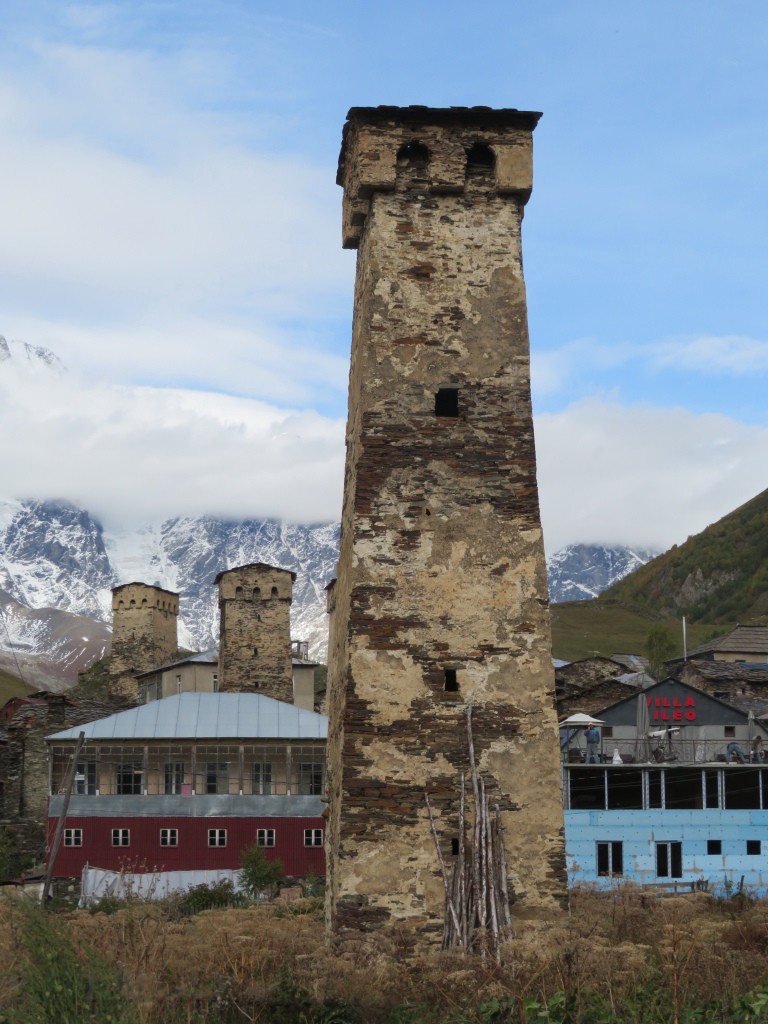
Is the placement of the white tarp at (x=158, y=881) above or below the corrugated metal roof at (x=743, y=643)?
below

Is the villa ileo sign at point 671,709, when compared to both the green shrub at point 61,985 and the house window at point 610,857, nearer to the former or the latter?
the house window at point 610,857

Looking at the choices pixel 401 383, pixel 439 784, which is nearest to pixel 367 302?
pixel 401 383

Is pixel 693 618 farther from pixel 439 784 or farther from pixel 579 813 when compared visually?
pixel 439 784

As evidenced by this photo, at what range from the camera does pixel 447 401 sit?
47.6ft

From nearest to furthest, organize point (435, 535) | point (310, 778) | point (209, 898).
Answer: point (435, 535), point (209, 898), point (310, 778)

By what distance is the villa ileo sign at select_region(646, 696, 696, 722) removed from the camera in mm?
36438

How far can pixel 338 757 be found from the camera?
550 inches

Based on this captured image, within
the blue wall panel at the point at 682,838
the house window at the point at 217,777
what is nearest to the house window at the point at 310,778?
the house window at the point at 217,777

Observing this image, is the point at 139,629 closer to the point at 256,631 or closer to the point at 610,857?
the point at 256,631

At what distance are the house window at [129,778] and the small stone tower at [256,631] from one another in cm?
1169

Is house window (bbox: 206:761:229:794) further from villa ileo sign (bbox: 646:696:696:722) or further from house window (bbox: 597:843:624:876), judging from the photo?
villa ileo sign (bbox: 646:696:696:722)

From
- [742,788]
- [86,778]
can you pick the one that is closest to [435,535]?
[742,788]

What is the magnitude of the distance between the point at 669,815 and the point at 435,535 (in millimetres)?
18727

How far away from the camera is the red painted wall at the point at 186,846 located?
30.7m
